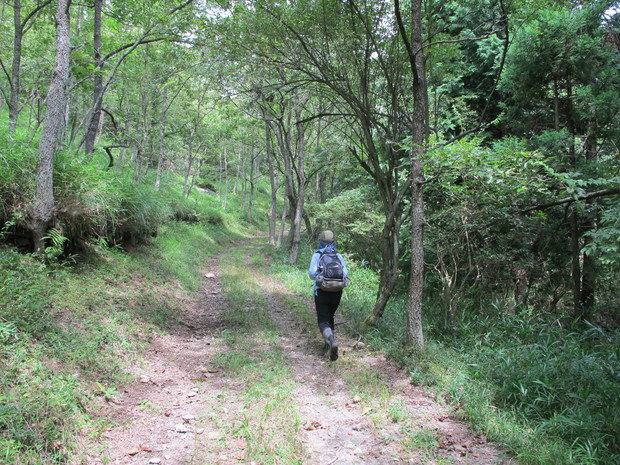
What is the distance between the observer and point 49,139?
5105mm

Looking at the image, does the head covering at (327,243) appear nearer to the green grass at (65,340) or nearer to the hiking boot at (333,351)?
the hiking boot at (333,351)

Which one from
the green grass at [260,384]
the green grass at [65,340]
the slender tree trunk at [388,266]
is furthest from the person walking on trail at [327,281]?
the green grass at [65,340]

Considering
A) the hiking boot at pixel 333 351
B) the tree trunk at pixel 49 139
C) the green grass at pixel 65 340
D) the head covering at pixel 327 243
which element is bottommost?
the hiking boot at pixel 333 351

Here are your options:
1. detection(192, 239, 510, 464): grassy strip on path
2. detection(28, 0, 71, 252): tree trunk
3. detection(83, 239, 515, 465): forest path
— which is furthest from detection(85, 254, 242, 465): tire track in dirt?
detection(28, 0, 71, 252): tree trunk

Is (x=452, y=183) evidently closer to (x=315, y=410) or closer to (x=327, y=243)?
(x=327, y=243)

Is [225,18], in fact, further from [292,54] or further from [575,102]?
[575,102]

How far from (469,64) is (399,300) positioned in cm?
665

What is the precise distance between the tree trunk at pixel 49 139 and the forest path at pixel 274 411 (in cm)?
257


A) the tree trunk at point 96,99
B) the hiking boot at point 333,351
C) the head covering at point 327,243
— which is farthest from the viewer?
the tree trunk at point 96,99

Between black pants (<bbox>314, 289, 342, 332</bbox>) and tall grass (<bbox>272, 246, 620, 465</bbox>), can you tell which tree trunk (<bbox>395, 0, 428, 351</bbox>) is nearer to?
tall grass (<bbox>272, 246, 620, 465</bbox>)

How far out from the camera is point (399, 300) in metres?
8.62

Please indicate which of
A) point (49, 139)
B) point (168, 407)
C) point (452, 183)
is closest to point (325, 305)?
point (168, 407)

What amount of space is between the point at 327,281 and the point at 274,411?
2.23m

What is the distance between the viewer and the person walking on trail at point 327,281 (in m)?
5.44
